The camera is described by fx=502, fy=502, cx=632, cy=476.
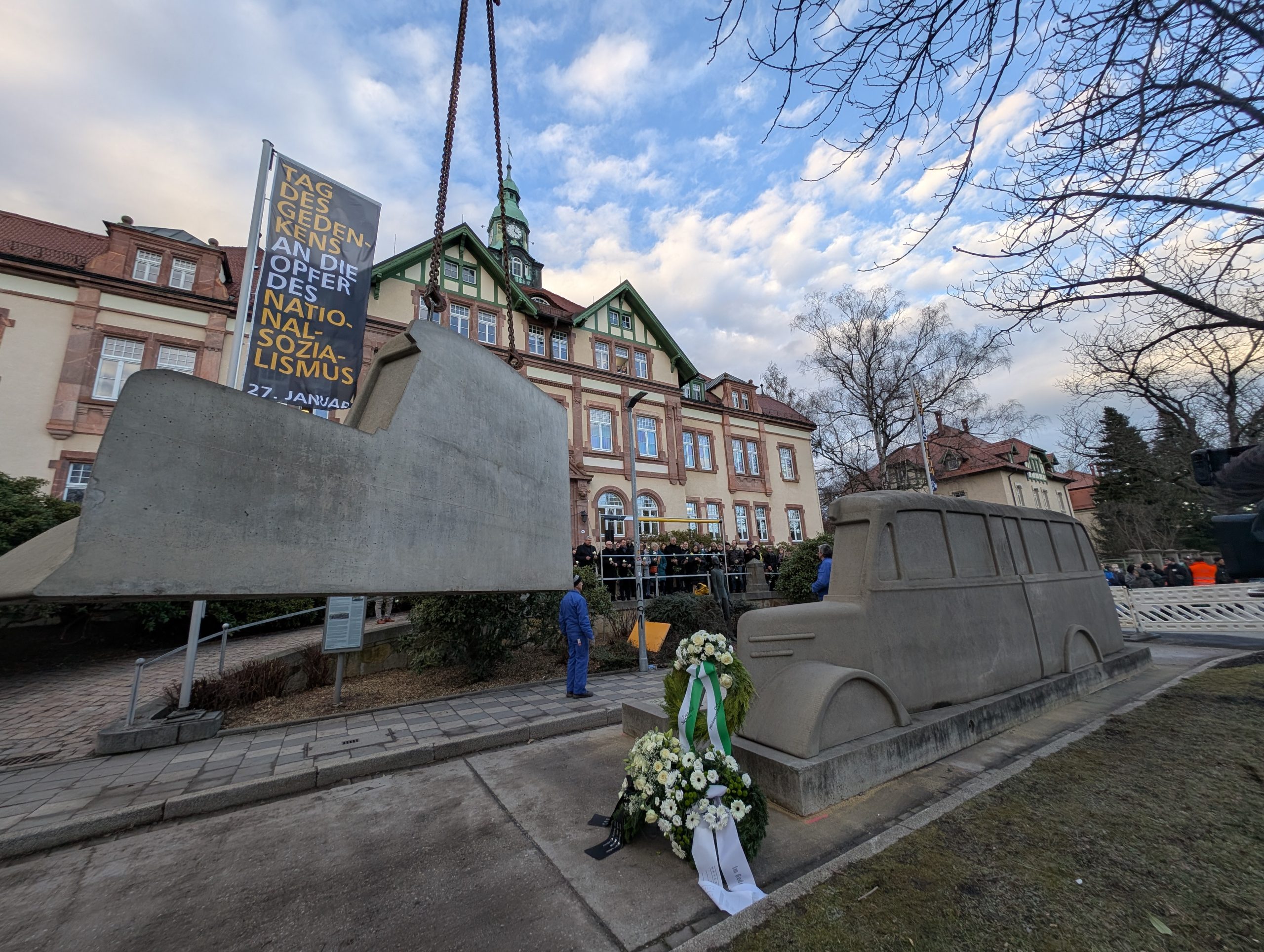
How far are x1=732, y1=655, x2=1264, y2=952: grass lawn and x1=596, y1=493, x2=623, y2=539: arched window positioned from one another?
18.2 meters

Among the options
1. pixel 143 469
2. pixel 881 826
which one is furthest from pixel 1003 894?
pixel 143 469

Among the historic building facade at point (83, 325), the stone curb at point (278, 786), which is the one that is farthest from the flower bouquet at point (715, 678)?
the historic building facade at point (83, 325)

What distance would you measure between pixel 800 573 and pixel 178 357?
68.3 ft

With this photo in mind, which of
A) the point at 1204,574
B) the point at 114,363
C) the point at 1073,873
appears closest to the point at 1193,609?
the point at 1204,574

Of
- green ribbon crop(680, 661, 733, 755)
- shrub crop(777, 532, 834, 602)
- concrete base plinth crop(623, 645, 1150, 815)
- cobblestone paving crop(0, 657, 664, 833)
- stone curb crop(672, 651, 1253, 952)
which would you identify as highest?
shrub crop(777, 532, 834, 602)

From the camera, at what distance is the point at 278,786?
4414 mm

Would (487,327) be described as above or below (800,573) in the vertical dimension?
above

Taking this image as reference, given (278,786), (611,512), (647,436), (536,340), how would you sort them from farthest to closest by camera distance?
(647,436) → (536,340) → (611,512) → (278,786)

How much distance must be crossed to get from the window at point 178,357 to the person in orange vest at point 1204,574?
109 feet

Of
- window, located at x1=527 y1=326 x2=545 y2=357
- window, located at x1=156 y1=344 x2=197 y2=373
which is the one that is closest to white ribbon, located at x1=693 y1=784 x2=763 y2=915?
window, located at x1=156 y1=344 x2=197 y2=373

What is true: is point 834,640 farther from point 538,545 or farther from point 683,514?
point 683,514

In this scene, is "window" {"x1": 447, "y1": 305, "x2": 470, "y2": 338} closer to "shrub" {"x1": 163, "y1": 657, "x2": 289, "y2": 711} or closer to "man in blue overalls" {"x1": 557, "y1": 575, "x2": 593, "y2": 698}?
"shrub" {"x1": 163, "y1": 657, "x2": 289, "y2": 711}

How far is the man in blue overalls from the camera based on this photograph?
745 cm

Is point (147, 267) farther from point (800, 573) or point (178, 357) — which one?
point (800, 573)
